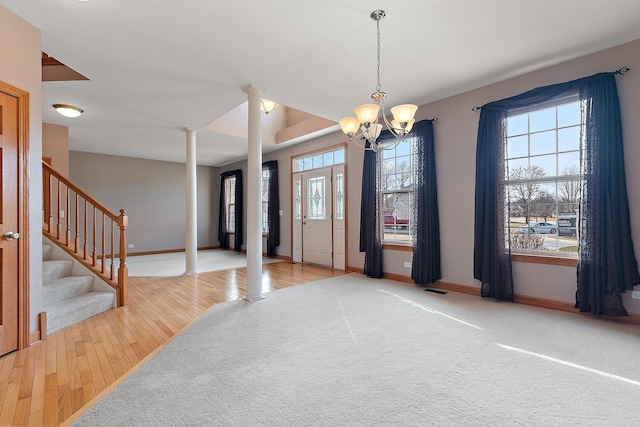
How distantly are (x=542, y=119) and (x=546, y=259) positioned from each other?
1.64 metres

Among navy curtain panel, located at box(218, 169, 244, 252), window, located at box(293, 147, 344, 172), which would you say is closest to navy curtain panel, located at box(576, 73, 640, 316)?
window, located at box(293, 147, 344, 172)

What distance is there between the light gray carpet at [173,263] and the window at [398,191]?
3040 millimetres

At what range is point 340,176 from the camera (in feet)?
18.7

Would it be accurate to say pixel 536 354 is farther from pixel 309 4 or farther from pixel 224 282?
pixel 224 282

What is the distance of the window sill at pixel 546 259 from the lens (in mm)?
3157

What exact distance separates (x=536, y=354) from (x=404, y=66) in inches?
119

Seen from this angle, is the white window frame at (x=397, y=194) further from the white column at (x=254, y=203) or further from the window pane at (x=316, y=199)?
the white column at (x=254, y=203)

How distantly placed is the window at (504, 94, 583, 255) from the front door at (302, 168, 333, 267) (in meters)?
3.15

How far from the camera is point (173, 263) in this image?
→ 6355mm

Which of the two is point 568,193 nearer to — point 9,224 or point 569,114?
point 569,114

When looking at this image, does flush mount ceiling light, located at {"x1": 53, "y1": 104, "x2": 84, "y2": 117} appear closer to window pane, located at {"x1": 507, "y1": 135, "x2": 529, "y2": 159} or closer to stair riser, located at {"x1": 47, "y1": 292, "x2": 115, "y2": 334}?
stair riser, located at {"x1": 47, "y1": 292, "x2": 115, "y2": 334}

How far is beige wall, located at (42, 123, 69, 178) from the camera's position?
198 inches

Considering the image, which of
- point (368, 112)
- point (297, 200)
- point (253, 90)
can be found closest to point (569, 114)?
point (368, 112)

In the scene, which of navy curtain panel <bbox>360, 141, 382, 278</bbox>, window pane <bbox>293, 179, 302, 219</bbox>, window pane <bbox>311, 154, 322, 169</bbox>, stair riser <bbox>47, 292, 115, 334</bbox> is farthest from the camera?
window pane <bbox>293, 179, 302, 219</bbox>
